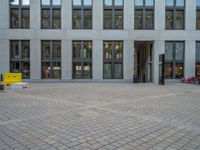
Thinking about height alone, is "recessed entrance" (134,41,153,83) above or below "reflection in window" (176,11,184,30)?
below

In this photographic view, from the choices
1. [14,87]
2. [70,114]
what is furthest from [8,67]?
[70,114]

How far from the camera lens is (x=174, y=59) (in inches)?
1032

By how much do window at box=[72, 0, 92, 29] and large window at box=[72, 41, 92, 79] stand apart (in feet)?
7.49

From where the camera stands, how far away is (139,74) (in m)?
34.1

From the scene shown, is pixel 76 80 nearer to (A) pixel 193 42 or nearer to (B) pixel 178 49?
(B) pixel 178 49

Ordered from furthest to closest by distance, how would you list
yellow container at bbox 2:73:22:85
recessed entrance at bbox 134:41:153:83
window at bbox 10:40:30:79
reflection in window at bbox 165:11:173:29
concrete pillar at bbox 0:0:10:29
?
recessed entrance at bbox 134:41:153:83 < reflection in window at bbox 165:11:173:29 < window at bbox 10:40:30:79 < concrete pillar at bbox 0:0:10:29 < yellow container at bbox 2:73:22:85

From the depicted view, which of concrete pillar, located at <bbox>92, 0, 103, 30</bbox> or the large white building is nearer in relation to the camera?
the large white building

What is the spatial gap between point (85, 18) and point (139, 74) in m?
14.4

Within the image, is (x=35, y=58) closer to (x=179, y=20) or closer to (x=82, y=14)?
(x=82, y=14)

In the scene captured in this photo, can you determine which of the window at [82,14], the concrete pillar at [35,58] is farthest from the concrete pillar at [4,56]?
the window at [82,14]

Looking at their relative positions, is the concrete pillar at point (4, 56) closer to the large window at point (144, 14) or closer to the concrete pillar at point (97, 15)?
the concrete pillar at point (97, 15)

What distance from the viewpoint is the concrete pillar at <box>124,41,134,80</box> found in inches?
1004

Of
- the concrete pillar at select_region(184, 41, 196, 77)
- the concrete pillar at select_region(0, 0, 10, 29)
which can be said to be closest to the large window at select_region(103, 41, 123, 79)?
the concrete pillar at select_region(184, 41, 196, 77)

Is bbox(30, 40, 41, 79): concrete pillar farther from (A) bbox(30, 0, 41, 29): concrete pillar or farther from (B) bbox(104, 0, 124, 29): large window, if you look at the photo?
(B) bbox(104, 0, 124, 29): large window
